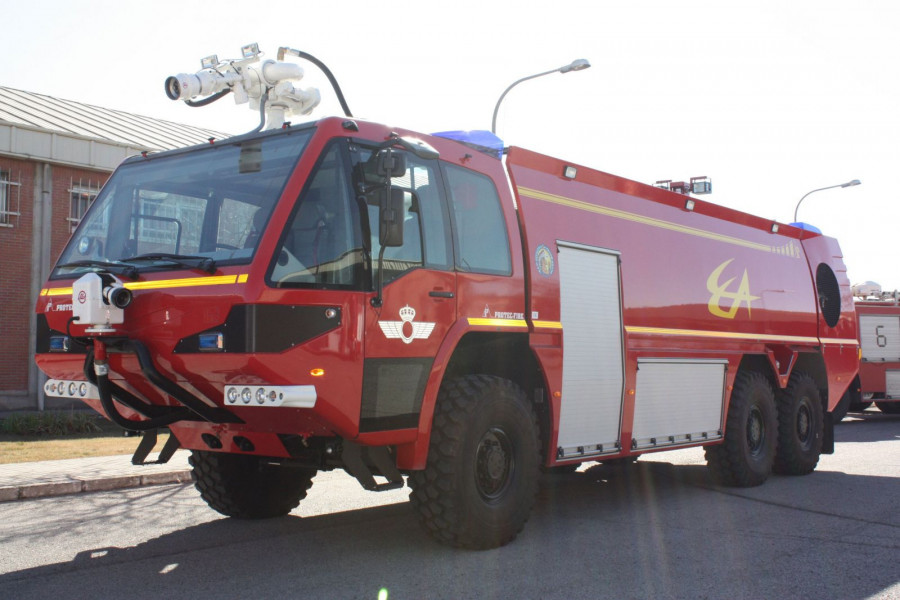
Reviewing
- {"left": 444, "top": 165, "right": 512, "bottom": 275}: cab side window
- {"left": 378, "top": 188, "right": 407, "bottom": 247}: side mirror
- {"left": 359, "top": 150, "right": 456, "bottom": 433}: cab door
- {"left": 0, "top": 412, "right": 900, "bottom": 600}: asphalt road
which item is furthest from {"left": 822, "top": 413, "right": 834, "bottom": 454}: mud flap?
{"left": 378, "top": 188, "right": 407, "bottom": 247}: side mirror

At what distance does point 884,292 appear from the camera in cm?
2264

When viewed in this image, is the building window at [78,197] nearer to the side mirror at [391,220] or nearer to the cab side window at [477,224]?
the cab side window at [477,224]

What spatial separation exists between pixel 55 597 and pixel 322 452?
176cm

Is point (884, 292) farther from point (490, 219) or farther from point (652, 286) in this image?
point (490, 219)

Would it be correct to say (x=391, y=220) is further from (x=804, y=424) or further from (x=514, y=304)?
(x=804, y=424)

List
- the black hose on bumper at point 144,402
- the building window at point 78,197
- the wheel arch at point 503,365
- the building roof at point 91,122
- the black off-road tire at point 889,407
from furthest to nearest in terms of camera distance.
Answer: the black off-road tire at point 889,407
the building roof at point 91,122
the building window at point 78,197
the wheel arch at point 503,365
the black hose on bumper at point 144,402

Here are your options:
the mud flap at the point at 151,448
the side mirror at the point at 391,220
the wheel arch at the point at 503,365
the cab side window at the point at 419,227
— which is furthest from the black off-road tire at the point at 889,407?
the mud flap at the point at 151,448

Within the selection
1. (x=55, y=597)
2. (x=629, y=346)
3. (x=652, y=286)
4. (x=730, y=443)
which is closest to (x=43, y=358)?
(x=55, y=597)

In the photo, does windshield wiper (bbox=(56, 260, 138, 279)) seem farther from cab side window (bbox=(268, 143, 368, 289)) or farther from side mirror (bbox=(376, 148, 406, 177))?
side mirror (bbox=(376, 148, 406, 177))

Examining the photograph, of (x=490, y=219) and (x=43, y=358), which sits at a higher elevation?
(x=490, y=219)

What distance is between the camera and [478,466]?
248 inches

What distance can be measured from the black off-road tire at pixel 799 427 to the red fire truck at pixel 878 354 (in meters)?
10.3

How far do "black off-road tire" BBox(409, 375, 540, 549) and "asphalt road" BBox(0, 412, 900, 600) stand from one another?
0.20 metres

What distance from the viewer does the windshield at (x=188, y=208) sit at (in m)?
5.52
